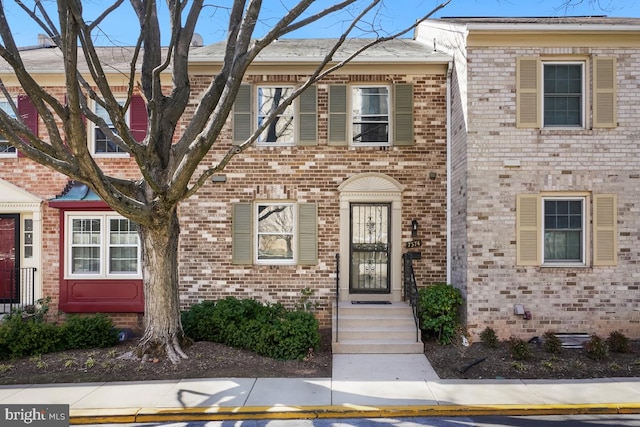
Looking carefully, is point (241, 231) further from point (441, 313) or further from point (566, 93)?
point (566, 93)

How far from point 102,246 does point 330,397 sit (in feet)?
21.2

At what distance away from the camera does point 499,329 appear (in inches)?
322

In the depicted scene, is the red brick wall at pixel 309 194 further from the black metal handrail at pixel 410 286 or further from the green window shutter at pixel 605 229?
the green window shutter at pixel 605 229

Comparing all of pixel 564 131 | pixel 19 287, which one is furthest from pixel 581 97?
pixel 19 287

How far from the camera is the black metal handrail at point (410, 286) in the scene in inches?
324

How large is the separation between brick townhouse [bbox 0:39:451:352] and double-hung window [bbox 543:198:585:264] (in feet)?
6.63

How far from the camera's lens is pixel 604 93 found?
8.28 metres

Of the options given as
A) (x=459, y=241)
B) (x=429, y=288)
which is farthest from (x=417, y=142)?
(x=429, y=288)

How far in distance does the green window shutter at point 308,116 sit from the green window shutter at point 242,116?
1.13 metres

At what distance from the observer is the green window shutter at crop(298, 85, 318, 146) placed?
9367mm

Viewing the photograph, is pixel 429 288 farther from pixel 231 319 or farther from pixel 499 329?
pixel 231 319

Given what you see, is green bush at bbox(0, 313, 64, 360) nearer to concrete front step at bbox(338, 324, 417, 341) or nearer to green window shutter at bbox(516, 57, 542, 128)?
concrete front step at bbox(338, 324, 417, 341)

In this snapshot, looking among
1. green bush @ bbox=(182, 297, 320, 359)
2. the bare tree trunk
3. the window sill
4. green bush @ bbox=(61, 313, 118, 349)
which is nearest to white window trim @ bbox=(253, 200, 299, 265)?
green bush @ bbox=(182, 297, 320, 359)

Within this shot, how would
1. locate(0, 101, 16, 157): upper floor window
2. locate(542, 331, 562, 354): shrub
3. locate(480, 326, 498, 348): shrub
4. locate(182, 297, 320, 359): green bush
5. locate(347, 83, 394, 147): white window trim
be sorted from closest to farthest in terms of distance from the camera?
1. locate(542, 331, 562, 354): shrub
2. locate(182, 297, 320, 359): green bush
3. locate(480, 326, 498, 348): shrub
4. locate(347, 83, 394, 147): white window trim
5. locate(0, 101, 16, 157): upper floor window
